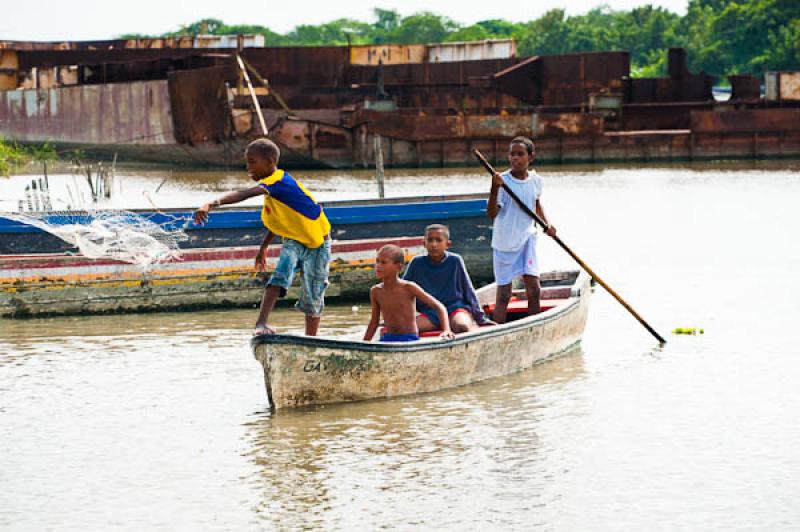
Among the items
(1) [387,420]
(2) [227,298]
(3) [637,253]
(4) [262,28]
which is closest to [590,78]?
(3) [637,253]

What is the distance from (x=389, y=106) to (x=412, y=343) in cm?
3269

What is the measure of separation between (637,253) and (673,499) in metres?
12.3

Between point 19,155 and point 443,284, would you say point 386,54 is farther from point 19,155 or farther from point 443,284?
point 443,284

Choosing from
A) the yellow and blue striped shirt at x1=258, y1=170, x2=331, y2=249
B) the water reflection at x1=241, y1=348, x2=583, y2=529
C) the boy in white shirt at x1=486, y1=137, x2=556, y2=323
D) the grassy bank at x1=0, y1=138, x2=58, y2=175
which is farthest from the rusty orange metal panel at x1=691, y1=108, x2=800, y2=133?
the yellow and blue striped shirt at x1=258, y1=170, x2=331, y2=249

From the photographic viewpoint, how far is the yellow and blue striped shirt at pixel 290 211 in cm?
933

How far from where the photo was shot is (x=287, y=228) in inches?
374

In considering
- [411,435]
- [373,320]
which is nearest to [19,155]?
[373,320]

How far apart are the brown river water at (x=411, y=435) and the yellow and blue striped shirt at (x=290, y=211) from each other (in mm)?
1226

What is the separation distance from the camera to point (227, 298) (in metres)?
14.4

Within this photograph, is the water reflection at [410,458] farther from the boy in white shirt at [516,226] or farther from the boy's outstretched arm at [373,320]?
the boy in white shirt at [516,226]

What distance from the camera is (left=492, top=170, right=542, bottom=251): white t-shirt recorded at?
1106 centimetres

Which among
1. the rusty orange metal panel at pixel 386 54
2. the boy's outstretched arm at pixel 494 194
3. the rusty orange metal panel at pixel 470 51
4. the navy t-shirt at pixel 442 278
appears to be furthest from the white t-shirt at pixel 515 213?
the rusty orange metal panel at pixel 470 51

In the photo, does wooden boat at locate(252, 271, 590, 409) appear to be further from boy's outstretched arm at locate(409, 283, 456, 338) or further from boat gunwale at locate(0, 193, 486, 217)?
boat gunwale at locate(0, 193, 486, 217)

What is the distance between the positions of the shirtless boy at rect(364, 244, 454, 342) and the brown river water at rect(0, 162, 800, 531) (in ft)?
1.62
